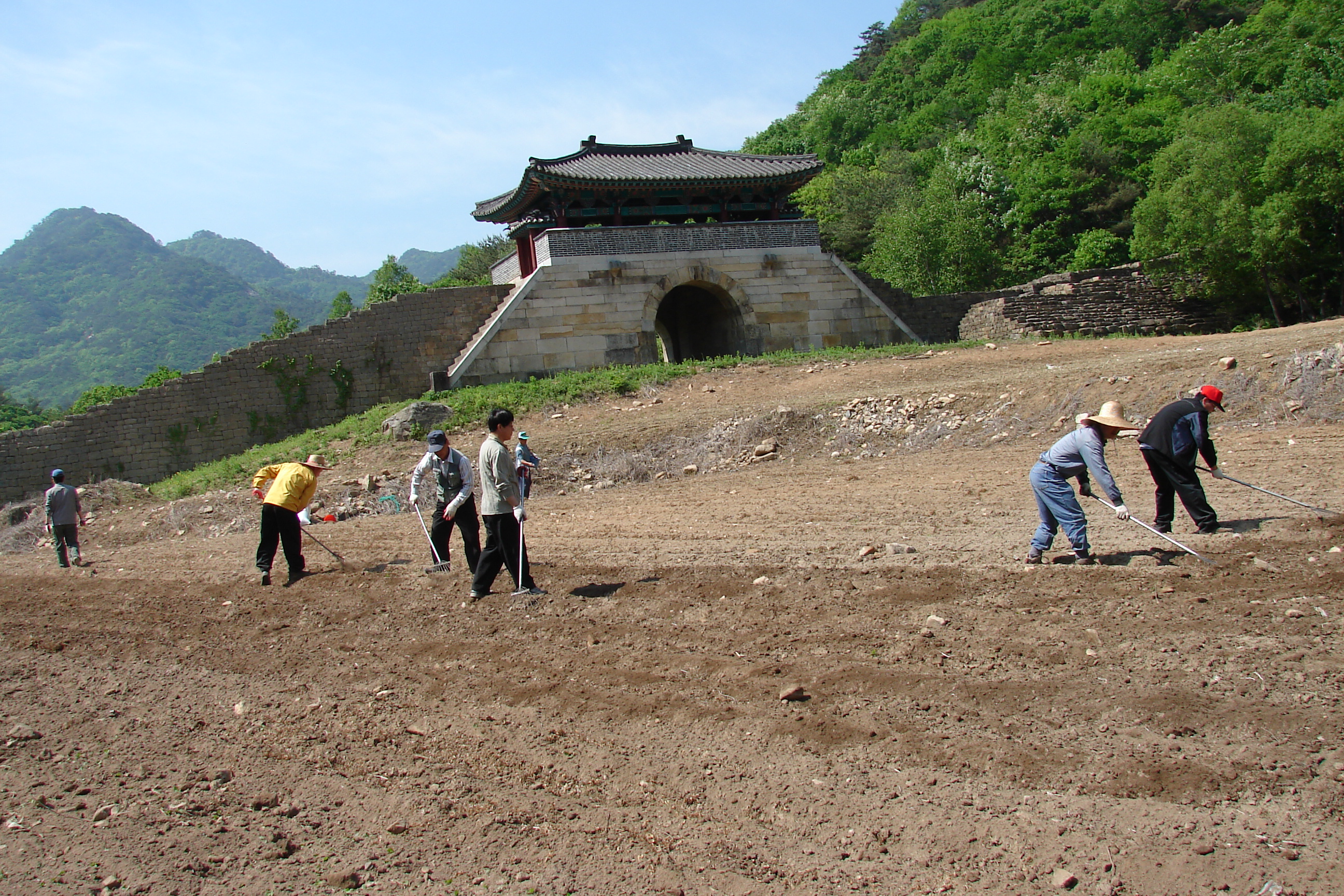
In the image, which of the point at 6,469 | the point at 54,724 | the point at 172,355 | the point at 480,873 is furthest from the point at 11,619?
the point at 172,355

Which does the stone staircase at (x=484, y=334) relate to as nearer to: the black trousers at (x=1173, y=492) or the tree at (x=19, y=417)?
the black trousers at (x=1173, y=492)

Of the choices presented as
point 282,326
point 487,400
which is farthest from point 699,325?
point 282,326

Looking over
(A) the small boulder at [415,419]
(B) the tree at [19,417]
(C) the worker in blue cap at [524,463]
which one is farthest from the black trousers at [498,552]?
(B) the tree at [19,417]

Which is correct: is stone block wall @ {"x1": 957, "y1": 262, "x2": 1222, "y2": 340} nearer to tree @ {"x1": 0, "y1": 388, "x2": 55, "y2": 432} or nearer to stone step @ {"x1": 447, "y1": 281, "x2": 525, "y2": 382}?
stone step @ {"x1": 447, "y1": 281, "x2": 525, "y2": 382}

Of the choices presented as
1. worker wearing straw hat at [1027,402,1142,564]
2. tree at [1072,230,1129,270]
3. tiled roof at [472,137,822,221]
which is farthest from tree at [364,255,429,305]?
worker wearing straw hat at [1027,402,1142,564]

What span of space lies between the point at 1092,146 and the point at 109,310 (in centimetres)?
14021

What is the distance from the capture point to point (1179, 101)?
1551 inches

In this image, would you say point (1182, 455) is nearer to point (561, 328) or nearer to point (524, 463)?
point (524, 463)

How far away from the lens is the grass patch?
57.7 ft

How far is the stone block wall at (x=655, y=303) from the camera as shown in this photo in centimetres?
2220

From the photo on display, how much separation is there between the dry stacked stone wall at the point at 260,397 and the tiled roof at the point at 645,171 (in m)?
3.21

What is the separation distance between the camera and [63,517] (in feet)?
40.9

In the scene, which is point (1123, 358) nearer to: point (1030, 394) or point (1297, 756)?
point (1030, 394)

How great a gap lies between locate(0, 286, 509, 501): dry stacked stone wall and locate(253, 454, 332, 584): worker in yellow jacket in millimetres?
12789
